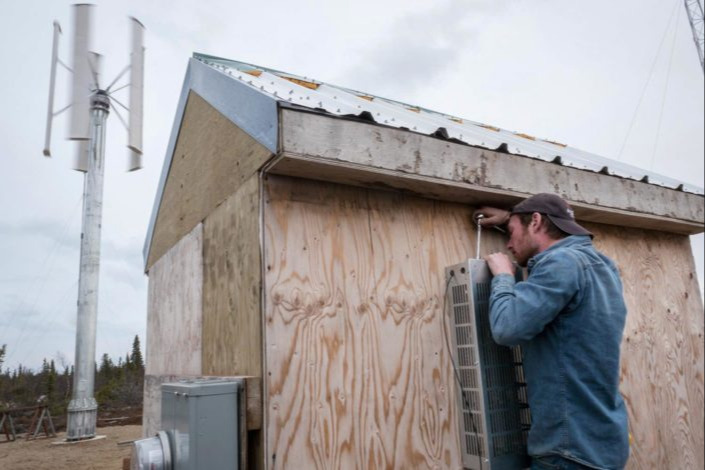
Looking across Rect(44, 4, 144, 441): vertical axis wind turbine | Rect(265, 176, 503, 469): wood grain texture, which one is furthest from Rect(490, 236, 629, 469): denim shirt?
Rect(44, 4, 144, 441): vertical axis wind turbine

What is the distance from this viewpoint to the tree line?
10.3 ft

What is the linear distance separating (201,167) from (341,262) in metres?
1.75

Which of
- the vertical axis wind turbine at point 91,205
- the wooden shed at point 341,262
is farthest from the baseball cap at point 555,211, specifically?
the vertical axis wind turbine at point 91,205

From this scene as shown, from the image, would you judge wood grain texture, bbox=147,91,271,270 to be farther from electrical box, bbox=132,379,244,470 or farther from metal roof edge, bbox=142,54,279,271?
electrical box, bbox=132,379,244,470

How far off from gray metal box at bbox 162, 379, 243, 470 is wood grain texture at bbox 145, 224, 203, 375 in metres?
1.17

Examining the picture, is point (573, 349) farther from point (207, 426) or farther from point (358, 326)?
point (207, 426)

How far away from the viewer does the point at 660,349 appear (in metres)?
4.21

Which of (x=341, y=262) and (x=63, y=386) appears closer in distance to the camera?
(x=341, y=262)

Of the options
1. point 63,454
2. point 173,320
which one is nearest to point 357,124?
point 173,320

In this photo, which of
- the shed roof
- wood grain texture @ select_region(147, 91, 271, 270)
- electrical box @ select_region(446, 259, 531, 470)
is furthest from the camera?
wood grain texture @ select_region(147, 91, 271, 270)

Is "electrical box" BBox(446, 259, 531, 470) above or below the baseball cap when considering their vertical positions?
below

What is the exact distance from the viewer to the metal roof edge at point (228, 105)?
2505 millimetres

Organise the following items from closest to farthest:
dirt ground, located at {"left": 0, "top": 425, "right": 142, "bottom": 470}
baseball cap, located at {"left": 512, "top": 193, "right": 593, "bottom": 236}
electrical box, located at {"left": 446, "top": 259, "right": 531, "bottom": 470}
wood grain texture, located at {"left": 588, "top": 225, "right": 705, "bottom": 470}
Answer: baseball cap, located at {"left": 512, "top": 193, "right": 593, "bottom": 236} < electrical box, located at {"left": 446, "top": 259, "right": 531, "bottom": 470} < wood grain texture, located at {"left": 588, "top": 225, "right": 705, "bottom": 470} < dirt ground, located at {"left": 0, "top": 425, "right": 142, "bottom": 470}

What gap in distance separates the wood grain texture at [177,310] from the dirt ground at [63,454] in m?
1.91
